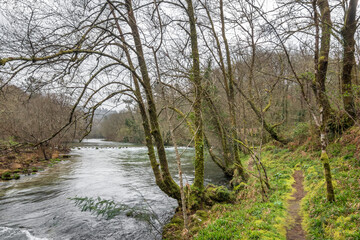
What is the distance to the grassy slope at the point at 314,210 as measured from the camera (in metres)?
4.27

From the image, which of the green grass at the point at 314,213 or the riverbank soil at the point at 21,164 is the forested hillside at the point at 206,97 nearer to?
the green grass at the point at 314,213

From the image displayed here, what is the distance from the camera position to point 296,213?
18.5 ft

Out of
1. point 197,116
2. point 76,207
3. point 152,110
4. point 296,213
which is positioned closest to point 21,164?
point 76,207

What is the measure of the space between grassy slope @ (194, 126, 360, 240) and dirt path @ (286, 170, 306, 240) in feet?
0.41

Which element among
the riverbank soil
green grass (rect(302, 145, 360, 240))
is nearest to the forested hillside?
green grass (rect(302, 145, 360, 240))

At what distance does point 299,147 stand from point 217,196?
730cm

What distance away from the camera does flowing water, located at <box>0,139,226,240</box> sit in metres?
7.25

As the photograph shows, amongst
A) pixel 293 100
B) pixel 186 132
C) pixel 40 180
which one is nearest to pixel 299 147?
pixel 186 132

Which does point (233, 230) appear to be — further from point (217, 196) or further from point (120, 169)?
point (120, 169)

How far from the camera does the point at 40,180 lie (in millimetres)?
14312

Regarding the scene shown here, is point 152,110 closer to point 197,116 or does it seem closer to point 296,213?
point 197,116

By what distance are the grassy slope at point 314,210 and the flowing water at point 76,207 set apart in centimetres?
227

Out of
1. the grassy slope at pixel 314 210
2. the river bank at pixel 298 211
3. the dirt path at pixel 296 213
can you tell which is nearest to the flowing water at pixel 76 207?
the river bank at pixel 298 211

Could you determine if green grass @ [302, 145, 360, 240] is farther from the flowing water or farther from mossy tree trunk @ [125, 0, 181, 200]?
mossy tree trunk @ [125, 0, 181, 200]
